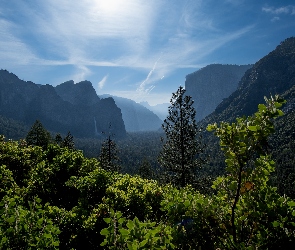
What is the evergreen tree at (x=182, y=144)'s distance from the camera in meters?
26.2

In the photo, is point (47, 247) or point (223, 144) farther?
point (47, 247)

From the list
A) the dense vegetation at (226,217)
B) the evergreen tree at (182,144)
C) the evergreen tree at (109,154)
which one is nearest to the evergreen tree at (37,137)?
the evergreen tree at (109,154)

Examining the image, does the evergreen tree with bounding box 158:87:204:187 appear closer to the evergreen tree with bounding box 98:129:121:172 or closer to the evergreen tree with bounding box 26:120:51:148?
the evergreen tree with bounding box 98:129:121:172

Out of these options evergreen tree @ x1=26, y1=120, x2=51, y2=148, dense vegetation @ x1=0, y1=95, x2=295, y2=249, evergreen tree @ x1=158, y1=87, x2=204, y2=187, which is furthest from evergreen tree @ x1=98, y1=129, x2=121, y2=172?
dense vegetation @ x1=0, y1=95, x2=295, y2=249

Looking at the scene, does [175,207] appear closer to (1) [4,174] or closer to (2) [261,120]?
(2) [261,120]

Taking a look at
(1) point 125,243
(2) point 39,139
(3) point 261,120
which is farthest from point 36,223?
(2) point 39,139

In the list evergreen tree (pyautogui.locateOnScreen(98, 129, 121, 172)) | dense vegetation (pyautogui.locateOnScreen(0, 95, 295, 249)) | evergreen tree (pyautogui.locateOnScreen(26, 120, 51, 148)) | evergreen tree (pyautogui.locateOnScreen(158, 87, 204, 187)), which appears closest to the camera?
dense vegetation (pyautogui.locateOnScreen(0, 95, 295, 249))

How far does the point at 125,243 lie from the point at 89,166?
32.5ft

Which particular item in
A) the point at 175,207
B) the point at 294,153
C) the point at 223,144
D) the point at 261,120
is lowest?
the point at 294,153

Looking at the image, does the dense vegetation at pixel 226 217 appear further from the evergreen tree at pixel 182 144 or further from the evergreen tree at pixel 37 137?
the evergreen tree at pixel 37 137

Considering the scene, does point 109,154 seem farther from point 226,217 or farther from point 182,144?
point 226,217

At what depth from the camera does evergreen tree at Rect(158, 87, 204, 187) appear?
86.0ft

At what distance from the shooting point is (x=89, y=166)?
12.5 m

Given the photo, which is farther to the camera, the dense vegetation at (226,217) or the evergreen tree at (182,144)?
the evergreen tree at (182,144)
